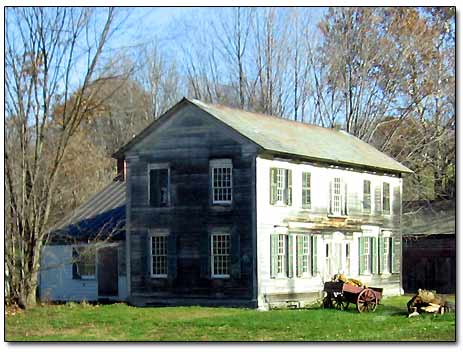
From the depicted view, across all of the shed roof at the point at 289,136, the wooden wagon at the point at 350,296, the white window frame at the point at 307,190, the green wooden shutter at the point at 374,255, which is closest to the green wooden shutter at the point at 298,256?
the white window frame at the point at 307,190

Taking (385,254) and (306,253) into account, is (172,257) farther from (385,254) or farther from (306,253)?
(385,254)

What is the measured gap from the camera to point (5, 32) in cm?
2123

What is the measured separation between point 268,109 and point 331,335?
636cm

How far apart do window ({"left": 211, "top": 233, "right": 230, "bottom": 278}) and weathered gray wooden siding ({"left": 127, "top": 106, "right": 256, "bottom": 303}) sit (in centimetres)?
15

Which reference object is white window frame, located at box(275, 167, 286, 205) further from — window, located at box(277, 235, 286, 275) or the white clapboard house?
window, located at box(277, 235, 286, 275)

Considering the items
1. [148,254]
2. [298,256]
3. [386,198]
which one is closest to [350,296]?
[298,256]

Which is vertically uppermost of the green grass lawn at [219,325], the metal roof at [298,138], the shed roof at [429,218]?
the metal roof at [298,138]

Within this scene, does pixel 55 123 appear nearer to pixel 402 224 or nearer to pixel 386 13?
pixel 386 13

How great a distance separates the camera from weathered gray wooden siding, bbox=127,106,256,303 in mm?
25109

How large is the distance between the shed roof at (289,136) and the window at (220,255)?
2.43 meters

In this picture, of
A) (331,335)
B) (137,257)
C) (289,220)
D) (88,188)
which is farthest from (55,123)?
(331,335)

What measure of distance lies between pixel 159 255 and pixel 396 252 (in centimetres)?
652

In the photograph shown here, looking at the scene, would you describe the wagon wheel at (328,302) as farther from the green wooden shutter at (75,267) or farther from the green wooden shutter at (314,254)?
the green wooden shutter at (75,267)

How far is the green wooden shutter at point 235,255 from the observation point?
25.0 metres
